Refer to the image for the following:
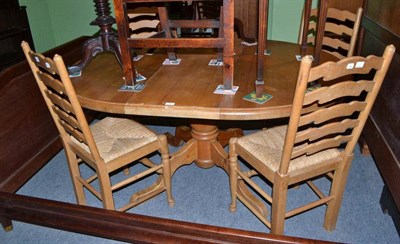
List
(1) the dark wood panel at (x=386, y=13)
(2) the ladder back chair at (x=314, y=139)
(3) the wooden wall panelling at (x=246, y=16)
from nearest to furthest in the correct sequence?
(2) the ladder back chair at (x=314, y=139) < (1) the dark wood panel at (x=386, y=13) < (3) the wooden wall panelling at (x=246, y=16)

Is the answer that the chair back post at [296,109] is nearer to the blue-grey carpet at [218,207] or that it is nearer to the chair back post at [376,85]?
the chair back post at [376,85]

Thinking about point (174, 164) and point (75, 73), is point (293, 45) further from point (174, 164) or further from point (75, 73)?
point (75, 73)

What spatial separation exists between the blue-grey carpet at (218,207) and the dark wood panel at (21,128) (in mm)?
175

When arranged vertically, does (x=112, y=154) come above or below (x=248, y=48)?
below

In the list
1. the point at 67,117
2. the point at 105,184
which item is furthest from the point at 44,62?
the point at 105,184

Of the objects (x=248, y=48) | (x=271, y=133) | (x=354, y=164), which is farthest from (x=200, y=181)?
(x=354, y=164)

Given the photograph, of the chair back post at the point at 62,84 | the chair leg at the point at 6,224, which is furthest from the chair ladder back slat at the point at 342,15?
the chair leg at the point at 6,224

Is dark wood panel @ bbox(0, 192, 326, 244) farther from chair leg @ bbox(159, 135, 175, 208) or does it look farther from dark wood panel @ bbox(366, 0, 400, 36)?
dark wood panel @ bbox(366, 0, 400, 36)

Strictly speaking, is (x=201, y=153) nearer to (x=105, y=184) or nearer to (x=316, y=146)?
(x=105, y=184)

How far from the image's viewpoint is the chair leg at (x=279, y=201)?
1536 millimetres

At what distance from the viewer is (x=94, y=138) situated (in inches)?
72.6

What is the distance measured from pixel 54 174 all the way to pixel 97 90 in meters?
1.04

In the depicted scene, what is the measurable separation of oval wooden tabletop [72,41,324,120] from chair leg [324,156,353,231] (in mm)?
447

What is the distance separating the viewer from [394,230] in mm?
1860
